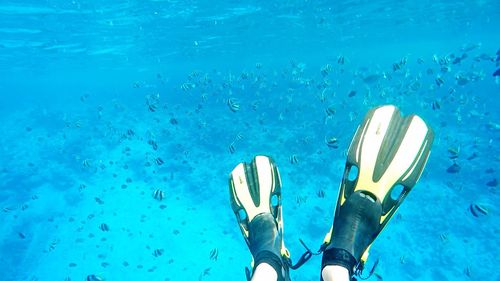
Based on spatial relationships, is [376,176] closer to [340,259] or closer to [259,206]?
[340,259]

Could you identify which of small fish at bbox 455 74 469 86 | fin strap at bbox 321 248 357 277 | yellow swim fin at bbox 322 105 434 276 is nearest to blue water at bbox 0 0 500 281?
small fish at bbox 455 74 469 86

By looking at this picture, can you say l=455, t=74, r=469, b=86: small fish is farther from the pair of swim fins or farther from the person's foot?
the person's foot

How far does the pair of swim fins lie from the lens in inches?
129

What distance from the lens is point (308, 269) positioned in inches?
564

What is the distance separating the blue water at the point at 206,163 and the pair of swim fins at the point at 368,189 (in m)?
A: 5.67

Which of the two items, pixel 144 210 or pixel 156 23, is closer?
pixel 144 210

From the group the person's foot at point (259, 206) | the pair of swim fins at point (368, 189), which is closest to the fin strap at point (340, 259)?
A: the pair of swim fins at point (368, 189)

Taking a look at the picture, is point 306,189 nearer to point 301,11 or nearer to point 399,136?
point 399,136

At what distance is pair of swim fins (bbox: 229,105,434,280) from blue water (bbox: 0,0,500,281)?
5674 mm

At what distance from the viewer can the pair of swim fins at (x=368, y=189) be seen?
10.8 feet

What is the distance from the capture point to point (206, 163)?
21234 mm

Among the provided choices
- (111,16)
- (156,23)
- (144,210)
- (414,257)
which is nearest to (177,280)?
(144,210)

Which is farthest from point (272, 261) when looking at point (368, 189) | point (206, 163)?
point (206, 163)

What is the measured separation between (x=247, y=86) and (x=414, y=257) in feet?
97.4
